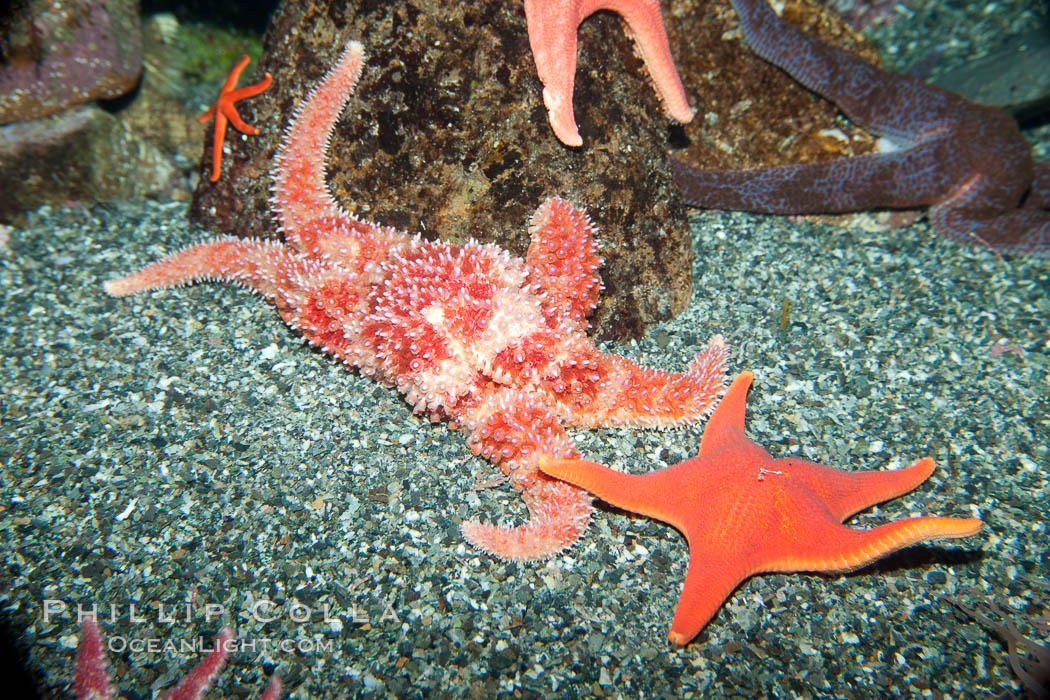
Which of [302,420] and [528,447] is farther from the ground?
[528,447]

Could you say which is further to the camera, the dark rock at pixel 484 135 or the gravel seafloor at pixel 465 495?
the dark rock at pixel 484 135

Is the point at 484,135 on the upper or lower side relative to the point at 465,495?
upper

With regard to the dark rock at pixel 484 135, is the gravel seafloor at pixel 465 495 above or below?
below

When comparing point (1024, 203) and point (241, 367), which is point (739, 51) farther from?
point (241, 367)

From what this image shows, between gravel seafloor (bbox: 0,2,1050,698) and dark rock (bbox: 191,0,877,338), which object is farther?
dark rock (bbox: 191,0,877,338)

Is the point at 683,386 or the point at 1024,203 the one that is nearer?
the point at 683,386

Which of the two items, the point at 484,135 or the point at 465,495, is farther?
the point at 484,135

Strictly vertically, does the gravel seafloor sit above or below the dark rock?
below

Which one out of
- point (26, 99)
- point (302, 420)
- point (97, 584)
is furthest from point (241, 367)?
point (26, 99)
